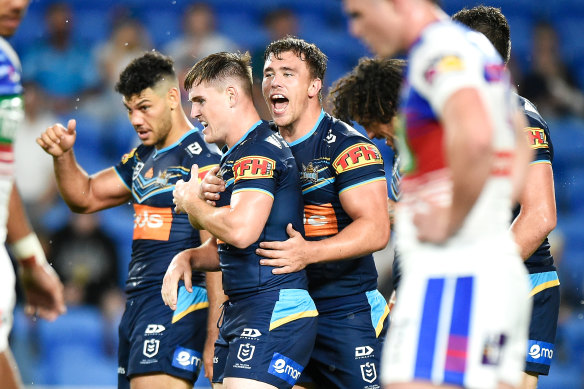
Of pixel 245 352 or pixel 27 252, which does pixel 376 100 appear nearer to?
pixel 245 352

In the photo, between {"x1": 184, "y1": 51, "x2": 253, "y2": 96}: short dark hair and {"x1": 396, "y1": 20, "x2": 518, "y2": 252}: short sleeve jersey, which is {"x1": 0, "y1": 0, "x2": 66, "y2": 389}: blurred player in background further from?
{"x1": 396, "y1": 20, "x2": 518, "y2": 252}: short sleeve jersey

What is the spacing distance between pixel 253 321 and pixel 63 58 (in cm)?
720

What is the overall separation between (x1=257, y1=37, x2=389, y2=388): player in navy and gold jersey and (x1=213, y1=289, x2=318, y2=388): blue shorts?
0.91ft

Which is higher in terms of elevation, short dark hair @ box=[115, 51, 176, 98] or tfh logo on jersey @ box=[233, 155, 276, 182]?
short dark hair @ box=[115, 51, 176, 98]

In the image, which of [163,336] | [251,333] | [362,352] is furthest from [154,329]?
[362,352]

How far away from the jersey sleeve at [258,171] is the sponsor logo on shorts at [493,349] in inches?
65.6

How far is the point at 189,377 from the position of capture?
514 cm

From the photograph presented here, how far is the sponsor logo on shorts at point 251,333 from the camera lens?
13.3ft

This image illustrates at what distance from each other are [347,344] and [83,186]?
2257 mm

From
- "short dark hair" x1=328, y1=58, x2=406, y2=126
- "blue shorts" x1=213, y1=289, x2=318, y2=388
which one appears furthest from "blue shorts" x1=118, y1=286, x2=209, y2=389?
"short dark hair" x1=328, y1=58, x2=406, y2=126

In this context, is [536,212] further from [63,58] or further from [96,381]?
[63,58]

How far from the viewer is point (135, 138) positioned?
31.7 feet

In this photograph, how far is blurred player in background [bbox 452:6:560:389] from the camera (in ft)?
13.9

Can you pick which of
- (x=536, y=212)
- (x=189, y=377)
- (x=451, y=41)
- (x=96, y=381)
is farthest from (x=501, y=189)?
(x=96, y=381)
